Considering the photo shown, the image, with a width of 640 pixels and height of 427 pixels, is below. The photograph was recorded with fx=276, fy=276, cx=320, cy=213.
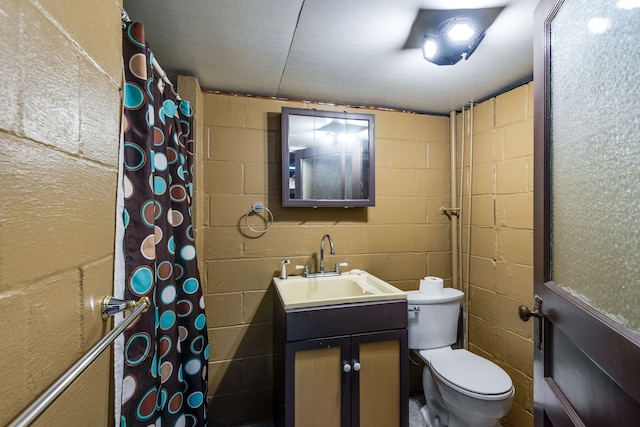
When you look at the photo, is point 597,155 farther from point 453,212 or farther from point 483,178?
point 453,212

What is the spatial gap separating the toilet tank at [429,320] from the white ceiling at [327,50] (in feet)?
4.36

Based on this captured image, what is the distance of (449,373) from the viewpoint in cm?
148

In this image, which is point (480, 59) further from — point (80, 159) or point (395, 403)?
point (395, 403)

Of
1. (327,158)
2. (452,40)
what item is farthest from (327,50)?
(327,158)

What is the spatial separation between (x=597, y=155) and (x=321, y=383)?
4.46 feet

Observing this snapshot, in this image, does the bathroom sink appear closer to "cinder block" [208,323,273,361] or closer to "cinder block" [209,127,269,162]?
"cinder block" [208,323,273,361]

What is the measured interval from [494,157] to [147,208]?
76.9 inches

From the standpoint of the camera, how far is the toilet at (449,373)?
1.34 metres

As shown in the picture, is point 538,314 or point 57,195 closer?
point 57,195

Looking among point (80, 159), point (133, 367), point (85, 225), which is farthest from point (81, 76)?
point (133, 367)

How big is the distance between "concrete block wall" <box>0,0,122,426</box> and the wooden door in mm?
985

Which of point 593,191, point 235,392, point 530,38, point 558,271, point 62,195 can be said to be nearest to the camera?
point 62,195

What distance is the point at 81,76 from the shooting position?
54cm

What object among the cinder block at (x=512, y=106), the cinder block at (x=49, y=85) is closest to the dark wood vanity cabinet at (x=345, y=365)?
the cinder block at (x=49, y=85)
